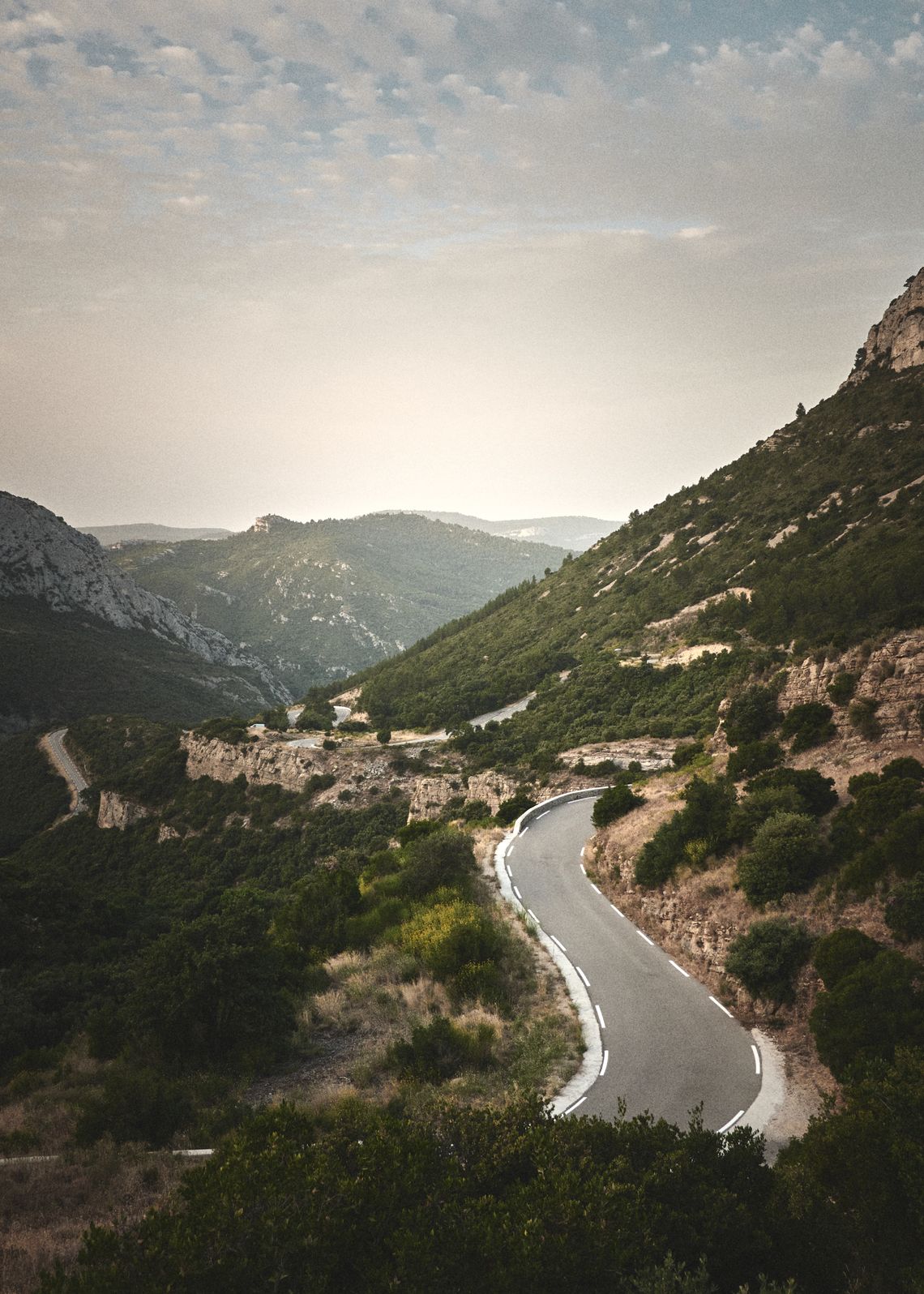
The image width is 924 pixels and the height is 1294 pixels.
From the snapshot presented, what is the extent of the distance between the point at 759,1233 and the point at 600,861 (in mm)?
15022

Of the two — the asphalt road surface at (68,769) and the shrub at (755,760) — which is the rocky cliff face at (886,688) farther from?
the asphalt road surface at (68,769)

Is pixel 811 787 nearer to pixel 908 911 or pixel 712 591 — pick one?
pixel 908 911

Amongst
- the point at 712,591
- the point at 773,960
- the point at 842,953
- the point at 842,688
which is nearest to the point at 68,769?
the point at 712,591

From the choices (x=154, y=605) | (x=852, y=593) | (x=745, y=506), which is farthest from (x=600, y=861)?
(x=154, y=605)

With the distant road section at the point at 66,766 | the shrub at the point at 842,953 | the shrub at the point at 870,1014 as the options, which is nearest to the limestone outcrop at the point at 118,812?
the distant road section at the point at 66,766

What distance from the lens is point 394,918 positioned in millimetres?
19141

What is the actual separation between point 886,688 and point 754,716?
462 centimetres

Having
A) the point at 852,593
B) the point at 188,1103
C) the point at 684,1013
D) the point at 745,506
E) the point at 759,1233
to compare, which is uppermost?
the point at 745,506

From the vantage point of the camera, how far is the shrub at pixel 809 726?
19.9 meters

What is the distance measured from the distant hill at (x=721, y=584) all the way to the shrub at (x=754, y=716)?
2570 mm

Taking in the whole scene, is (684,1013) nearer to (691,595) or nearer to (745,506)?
(691,595)

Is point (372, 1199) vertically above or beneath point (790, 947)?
above

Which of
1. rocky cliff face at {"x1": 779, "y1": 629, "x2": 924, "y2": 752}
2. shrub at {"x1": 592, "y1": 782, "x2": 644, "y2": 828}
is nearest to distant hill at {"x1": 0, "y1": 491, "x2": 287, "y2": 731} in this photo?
shrub at {"x1": 592, "y1": 782, "x2": 644, "y2": 828}

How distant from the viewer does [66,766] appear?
253ft
